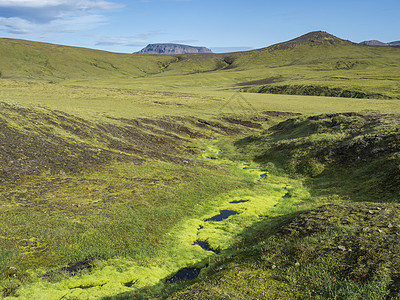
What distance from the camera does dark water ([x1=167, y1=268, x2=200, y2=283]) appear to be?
1434cm


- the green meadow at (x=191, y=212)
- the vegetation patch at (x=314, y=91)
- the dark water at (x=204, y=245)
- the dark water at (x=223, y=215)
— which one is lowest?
the dark water at (x=204, y=245)

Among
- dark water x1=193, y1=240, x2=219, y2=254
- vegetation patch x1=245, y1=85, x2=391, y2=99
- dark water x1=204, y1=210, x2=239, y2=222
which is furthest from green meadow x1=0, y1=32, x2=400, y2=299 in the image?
vegetation patch x1=245, y1=85, x2=391, y2=99

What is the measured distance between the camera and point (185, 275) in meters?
14.8

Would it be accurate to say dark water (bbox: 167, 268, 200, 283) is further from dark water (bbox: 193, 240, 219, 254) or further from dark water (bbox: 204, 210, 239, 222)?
dark water (bbox: 204, 210, 239, 222)

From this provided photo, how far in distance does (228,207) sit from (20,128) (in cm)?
2682

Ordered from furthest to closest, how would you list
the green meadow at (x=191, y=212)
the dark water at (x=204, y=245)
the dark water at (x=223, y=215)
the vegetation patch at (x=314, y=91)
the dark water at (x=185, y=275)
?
the vegetation patch at (x=314, y=91), the dark water at (x=223, y=215), the dark water at (x=204, y=245), the dark water at (x=185, y=275), the green meadow at (x=191, y=212)

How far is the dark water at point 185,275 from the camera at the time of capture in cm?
1434

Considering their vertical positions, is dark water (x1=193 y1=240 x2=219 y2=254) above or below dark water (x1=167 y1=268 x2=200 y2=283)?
above

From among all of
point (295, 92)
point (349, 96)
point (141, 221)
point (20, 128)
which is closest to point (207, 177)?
point (141, 221)

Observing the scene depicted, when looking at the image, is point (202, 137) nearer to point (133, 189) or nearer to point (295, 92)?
point (133, 189)

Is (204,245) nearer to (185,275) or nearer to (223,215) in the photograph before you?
(185,275)

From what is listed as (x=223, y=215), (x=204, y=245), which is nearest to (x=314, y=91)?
(x=223, y=215)

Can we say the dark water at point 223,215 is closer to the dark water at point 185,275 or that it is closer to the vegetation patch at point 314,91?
the dark water at point 185,275

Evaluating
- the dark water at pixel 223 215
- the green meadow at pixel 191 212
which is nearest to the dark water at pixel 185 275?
the green meadow at pixel 191 212
